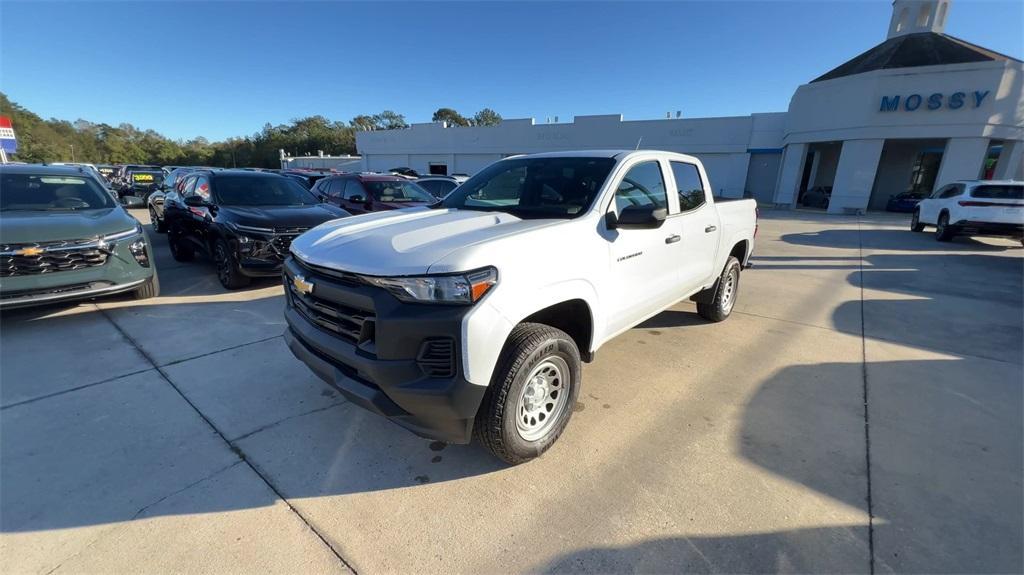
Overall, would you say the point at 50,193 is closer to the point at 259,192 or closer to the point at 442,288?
the point at 259,192

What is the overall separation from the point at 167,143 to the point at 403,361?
110252 millimetres

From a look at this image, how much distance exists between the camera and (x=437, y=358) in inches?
86.2

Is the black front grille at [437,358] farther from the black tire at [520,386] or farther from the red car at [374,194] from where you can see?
the red car at [374,194]

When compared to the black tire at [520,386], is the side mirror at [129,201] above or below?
above

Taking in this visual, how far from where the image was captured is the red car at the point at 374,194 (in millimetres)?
8727

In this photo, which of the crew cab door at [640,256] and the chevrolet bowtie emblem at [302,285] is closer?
the chevrolet bowtie emblem at [302,285]

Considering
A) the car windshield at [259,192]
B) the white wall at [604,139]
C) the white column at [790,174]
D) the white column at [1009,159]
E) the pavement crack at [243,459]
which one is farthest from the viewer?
the white wall at [604,139]

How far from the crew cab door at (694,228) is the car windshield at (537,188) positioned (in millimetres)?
931

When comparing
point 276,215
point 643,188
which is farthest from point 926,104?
point 276,215

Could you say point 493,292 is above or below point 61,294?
above

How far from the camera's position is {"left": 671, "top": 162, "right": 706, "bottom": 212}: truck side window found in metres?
4.06

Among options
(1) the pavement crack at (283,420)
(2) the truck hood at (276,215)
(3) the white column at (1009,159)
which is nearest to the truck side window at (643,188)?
→ (1) the pavement crack at (283,420)

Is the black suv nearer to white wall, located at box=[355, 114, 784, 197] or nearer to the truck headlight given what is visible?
the truck headlight

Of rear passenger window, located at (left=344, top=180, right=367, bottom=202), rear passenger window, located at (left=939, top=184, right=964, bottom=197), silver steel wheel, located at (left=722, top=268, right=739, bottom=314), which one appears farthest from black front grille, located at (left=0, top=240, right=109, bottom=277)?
rear passenger window, located at (left=939, top=184, right=964, bottom=197)
